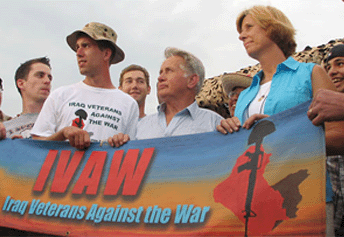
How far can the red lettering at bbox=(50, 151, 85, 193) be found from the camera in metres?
2.72

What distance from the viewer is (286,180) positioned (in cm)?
198

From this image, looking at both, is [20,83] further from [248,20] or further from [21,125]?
[248,20]

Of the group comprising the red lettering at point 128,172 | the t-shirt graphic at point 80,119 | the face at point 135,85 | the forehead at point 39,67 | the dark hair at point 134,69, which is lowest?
the red lettering at point 128,172

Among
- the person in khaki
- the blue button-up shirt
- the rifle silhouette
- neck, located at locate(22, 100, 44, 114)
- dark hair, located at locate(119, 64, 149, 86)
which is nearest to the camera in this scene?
Result: the rifle silhouette

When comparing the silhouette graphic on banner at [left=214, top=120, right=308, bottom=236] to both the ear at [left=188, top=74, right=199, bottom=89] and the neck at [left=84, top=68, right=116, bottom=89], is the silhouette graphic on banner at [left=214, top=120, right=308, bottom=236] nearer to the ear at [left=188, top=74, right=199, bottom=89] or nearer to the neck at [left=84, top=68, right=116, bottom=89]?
the ear at [left=188, top=74, right=199, bottom=89]

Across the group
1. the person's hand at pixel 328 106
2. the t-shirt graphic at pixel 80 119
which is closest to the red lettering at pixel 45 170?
the t-shirt graphic at pixel 80 119

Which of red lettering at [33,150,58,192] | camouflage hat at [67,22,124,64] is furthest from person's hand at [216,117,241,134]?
camouflage hat at [67,22,124,64]

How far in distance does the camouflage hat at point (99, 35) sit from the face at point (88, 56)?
64 millimetres

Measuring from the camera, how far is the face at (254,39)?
2.68 m

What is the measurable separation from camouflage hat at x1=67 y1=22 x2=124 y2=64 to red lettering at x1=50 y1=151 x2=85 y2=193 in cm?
103

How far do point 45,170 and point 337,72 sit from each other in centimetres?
224

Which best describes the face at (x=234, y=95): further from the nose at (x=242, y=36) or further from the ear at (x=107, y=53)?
the nose at (x=242, y=36)

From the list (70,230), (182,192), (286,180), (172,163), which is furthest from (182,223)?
(70,230)

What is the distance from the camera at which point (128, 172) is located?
2.56 m
